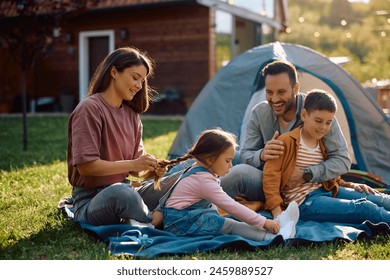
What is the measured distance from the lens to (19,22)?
6.67m

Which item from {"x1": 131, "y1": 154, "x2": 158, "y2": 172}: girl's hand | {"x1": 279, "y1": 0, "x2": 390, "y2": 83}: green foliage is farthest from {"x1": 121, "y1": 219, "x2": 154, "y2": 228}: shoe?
{"x1": 279, "y1": 0, "x2": 390, "y2": 83}: green foliage

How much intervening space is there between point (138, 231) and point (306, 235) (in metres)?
0.88

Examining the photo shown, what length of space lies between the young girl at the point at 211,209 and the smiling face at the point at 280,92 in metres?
0.56

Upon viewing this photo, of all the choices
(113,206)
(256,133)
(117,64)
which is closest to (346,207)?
(256,133)

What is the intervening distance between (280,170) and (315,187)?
25 centimetres

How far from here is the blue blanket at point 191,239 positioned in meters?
2.63

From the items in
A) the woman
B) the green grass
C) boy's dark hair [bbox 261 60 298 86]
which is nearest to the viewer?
the green grass

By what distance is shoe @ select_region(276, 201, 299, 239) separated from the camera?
9.19ft

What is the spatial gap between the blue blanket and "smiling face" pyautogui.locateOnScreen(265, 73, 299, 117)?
Answer: 0.76 metres

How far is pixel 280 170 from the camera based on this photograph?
127 inches

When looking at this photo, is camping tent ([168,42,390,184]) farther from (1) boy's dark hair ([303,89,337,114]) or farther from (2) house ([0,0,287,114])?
(2) house ([0,0,287,114])

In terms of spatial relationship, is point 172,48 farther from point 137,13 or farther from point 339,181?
point 339,181

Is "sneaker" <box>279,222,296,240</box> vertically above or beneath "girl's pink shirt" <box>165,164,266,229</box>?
beneath

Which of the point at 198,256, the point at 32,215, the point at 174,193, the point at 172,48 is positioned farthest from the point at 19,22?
the point at 172,48
